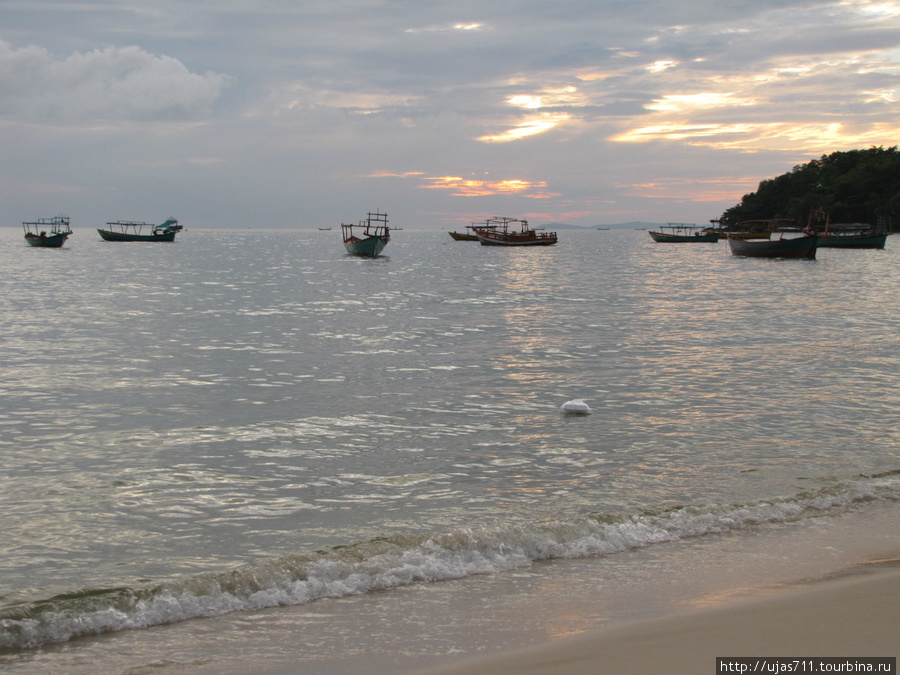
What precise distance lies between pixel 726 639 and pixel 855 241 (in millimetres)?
92805

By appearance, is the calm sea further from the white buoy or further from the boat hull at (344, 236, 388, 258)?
the boat hull at (344, 236, 388, 258)

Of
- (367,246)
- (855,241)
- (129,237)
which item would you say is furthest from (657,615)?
(129,237)

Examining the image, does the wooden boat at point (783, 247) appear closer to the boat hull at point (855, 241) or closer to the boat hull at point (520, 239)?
the boat hull at point (855, 241)

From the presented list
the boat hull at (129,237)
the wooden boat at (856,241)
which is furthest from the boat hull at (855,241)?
the boat hull at (129,237)

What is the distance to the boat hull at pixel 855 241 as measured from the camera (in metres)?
82.4

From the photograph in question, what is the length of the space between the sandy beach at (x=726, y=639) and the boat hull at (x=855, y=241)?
289 feet

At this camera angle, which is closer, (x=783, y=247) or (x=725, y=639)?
(x=725, y=639)

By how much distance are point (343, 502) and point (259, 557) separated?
153 centimetres

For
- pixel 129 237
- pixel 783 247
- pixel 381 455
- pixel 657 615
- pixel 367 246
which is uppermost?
pixel 129 237

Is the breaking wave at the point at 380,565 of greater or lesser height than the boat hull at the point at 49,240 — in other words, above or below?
below

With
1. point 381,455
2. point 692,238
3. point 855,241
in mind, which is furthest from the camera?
point 692,238

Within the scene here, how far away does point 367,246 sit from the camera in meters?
84.1

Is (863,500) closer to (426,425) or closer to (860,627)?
(860,627)

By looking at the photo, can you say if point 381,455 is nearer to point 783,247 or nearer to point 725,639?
point 725,639
